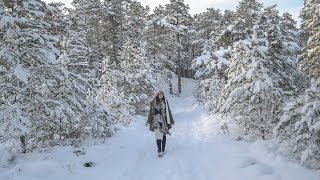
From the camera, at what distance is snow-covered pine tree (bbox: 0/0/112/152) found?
9227 millimetres

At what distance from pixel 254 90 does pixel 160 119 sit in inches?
126

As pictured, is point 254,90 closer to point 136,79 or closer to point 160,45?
point 136,79

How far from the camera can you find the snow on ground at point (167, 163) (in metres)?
8.73

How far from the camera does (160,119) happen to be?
12.1 meters

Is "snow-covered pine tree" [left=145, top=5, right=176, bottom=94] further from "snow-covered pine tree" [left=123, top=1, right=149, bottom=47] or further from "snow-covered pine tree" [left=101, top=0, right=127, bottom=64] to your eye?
Result: "snow-covered pine tree" [left=101, top=0, right=127, bottom=64]

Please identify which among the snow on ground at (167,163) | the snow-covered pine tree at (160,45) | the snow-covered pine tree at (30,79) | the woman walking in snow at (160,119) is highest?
the snow-covered pine tree at (160,45)

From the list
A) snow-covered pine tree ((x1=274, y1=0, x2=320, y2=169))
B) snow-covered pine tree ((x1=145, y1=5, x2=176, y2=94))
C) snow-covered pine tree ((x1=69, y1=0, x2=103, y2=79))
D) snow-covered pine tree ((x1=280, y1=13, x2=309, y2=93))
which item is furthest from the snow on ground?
snow-covered pine tree ((x1=145, y1=5, x2=176, y2=94))

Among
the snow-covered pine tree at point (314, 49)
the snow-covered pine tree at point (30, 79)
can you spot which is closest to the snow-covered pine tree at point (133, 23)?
the snow-covered pine tree at point (30, 79)

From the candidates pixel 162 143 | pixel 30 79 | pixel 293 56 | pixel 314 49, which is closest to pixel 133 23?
pixel 293 56

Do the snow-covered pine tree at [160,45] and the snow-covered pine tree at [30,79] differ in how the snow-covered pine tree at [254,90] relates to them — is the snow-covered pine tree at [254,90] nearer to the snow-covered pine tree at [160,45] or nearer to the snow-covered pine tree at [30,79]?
the snow-covered pine tree at [30,79]

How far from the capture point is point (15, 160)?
9.42 meters

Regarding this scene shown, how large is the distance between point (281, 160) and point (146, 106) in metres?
17.1

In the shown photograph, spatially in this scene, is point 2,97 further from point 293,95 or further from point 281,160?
point 293,95

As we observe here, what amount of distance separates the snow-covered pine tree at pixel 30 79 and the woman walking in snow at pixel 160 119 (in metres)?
2.40
